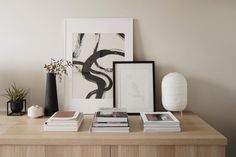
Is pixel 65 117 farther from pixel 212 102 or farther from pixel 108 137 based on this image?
pixel 212 102

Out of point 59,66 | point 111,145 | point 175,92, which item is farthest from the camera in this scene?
point 59,66

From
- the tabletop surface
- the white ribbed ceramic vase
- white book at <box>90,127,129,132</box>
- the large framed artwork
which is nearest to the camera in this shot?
the tabletop surface

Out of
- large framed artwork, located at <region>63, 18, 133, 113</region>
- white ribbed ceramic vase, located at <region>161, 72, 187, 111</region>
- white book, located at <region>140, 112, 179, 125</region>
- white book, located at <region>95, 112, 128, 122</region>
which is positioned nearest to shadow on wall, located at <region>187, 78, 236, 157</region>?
white ribbed ceramic vase, located at <region>161, 72, 187, 111</region>

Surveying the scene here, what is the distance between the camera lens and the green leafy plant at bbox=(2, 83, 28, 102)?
6.06ft

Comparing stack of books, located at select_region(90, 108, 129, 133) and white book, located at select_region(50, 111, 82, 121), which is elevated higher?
white book, located at select_region(50, 111, 82, 121)

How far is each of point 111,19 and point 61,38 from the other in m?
0.38

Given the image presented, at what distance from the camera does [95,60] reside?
190cm

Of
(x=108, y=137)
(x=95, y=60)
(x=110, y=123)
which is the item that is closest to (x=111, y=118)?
(x=110, y=123)

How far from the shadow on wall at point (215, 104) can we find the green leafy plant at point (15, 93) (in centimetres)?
119

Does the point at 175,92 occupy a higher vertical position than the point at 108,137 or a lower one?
higher

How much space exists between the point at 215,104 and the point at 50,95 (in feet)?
3.83

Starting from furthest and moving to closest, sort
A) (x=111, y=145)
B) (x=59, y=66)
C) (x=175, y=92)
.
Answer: (x=59, y=66) < (x=175, y=92) < (x=111, y=145)

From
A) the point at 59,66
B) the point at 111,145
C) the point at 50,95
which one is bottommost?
the point at 111,145

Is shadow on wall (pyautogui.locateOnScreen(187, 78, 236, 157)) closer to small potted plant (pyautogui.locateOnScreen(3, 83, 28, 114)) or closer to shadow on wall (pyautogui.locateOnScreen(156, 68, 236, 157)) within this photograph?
shadow on wall (pyautogui.locateOnScreen(156, 68, 236, 157))
